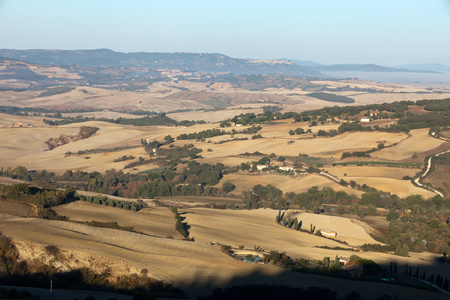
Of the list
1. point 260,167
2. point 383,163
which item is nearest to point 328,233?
point 383,163

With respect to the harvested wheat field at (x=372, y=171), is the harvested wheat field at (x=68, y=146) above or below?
below

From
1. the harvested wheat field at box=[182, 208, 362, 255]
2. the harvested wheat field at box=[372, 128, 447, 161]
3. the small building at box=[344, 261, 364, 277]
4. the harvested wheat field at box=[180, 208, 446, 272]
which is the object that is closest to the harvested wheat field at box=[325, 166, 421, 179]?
the harvested wheat field at box=[372, 128, 447, 161]

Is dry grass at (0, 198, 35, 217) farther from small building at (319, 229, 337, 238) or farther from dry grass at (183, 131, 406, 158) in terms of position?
dry grass at (183, 131, 406, 158)

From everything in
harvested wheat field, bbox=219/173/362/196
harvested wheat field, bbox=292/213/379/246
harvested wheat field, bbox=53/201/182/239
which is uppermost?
harvested wheat field, bbox=53/201/182/239

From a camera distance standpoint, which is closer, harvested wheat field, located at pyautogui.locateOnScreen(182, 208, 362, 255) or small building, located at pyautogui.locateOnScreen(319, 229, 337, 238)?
harvested wheat field, located at pyautogui.locateOnScreen(182, 208, 362, 255)

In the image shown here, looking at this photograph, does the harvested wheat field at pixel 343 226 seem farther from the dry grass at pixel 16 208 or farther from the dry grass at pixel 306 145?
the dry grass at pixel 306 145

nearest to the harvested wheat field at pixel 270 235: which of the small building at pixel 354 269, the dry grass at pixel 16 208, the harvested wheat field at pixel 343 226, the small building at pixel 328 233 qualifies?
the harvested wheat field at pixel 343 226
